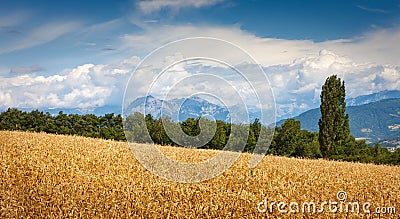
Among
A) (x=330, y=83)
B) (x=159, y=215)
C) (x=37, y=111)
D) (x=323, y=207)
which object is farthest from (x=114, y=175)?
(x=37, y=111)

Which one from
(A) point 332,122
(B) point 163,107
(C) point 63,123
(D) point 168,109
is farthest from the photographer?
(C) point 63,123

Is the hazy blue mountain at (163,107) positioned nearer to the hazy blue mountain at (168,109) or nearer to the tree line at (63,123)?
the hazy blue mountain at (168,109)

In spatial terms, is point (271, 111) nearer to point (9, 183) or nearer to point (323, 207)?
point (323, 207)

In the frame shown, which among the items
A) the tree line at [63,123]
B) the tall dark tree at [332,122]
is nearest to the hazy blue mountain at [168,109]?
the tall dark tree at [332,122]

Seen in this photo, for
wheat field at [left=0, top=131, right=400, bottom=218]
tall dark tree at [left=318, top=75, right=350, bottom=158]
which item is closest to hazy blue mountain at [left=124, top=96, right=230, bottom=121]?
wheat field at [left=0, top=131, right=400, bottom=218]

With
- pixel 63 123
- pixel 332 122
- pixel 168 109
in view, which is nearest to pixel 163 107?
pixel 168 109

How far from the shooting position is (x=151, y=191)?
388 inches

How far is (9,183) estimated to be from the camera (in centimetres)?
1026

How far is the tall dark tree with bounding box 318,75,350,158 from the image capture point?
33.4 metres

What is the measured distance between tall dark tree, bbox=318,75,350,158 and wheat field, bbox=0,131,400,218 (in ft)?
64.5

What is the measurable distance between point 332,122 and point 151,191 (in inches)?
1054

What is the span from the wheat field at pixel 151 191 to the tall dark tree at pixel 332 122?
1965 centimetres

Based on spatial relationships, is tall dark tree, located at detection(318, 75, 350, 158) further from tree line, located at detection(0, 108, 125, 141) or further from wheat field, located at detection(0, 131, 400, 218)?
tree line, located at detection(0, 108, 125, 141)

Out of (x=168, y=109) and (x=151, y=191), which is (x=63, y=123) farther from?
(x=151, y=191)
